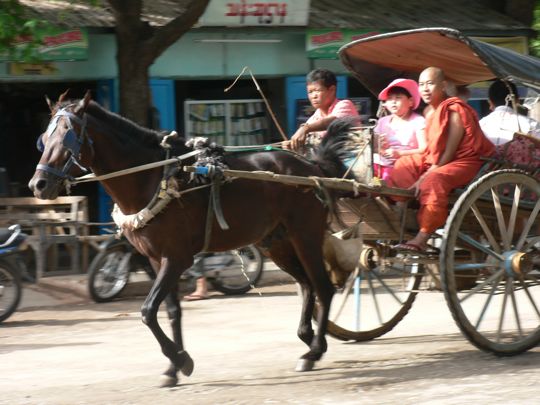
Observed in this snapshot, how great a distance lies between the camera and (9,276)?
9.44m

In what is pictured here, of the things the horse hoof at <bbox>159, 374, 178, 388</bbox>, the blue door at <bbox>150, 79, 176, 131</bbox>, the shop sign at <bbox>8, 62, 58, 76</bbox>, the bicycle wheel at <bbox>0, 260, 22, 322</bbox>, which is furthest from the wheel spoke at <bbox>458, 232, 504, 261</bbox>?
the blue door at <bbox>150, 79, 176, 131</bbox>

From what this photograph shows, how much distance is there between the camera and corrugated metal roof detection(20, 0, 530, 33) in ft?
44.6

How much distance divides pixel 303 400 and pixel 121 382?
1343 millimetres

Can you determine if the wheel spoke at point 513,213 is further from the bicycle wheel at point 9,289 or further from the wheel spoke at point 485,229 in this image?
the bicycle wheel at point 9,289

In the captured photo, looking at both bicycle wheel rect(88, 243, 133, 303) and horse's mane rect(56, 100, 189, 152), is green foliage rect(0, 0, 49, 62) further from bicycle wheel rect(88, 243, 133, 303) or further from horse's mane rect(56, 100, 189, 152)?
horse's mane rect(56, 100, 189, 152)

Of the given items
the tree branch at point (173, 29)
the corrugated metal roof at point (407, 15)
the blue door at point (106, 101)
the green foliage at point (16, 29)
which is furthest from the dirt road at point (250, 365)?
the corrugated metal roof at point (407, 15)

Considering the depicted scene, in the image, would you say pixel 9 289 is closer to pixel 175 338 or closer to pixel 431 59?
pixel 175 338

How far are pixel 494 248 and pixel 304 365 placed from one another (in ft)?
5.22

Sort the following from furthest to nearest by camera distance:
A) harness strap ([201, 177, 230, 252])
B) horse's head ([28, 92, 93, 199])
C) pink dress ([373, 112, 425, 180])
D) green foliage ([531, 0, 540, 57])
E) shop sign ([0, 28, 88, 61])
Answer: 1. green foliage ([531, 0, 540, 57])
2. shop sign ([0, 28, 88, 61])
3. pink dress ([373, 112, 425, 180])
4. harness strap ([201, 177, 230, 252])
5. horse's head ([28, 92, 93, 199])

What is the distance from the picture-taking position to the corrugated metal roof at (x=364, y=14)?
13602mm

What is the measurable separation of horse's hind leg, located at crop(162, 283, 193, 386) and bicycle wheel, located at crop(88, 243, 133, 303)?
4.14m

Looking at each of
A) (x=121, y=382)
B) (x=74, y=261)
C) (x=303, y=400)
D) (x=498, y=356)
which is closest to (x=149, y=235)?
(x=121, y=382)

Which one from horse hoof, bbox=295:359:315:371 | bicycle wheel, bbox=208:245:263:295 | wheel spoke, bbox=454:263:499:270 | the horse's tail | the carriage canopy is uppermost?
the carriage canopy

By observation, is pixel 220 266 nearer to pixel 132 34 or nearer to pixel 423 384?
pixel 132 34
